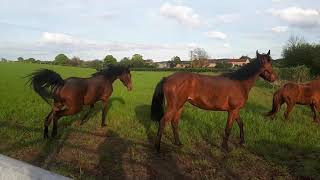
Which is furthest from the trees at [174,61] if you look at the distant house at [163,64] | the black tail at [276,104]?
the black tail at [276,104]

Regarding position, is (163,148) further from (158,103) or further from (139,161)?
(139,161)

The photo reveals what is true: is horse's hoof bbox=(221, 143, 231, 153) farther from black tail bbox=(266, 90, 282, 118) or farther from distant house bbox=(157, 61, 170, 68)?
distant house bbox=(157, 61, 170, 68)

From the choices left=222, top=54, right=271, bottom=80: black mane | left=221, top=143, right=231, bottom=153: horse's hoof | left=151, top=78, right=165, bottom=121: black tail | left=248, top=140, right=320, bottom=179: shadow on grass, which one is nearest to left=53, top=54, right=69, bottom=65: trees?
left=151, top=78, right=165, bottom=121: black tail

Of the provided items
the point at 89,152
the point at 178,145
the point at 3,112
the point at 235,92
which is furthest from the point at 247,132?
the point at 3,112

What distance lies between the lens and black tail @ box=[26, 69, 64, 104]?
29.2 feet

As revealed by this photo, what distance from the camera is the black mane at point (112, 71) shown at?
440 inches

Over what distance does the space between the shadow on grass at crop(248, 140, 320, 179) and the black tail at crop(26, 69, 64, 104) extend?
4657 millimetres

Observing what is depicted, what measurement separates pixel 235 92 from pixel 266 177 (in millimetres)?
2636

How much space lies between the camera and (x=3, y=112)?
1187cm

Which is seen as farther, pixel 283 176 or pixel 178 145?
pixel 178 145

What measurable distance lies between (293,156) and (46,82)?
572cm

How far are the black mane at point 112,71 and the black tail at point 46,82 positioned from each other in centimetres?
213

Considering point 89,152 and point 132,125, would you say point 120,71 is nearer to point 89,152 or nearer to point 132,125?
point 132,125

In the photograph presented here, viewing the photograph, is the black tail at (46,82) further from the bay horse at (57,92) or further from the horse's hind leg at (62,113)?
the horse's hind leg at (62,113)
